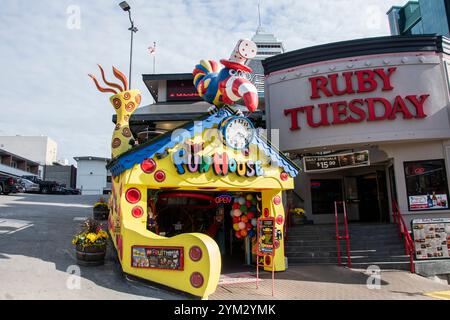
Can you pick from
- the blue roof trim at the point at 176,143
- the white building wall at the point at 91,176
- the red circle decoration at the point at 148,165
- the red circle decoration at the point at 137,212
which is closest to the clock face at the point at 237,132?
the blue roof trim at the point at 176,143

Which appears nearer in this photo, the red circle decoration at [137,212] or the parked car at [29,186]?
the red circle decoration at [137,212]

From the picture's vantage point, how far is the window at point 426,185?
12453 mm

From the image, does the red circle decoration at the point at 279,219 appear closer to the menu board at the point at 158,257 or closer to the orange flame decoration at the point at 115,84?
the menu board at the point at 158,257

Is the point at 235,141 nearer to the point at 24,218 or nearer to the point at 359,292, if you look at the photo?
the point at 359,292

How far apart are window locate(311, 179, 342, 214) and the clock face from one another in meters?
7.26

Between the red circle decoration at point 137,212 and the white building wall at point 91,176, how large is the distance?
126ft

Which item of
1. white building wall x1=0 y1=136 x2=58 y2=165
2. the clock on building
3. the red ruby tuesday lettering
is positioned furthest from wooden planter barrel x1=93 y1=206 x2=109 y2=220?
white building wall x1=0 y1=136 x2=58 y2=165

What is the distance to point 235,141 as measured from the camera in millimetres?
9438

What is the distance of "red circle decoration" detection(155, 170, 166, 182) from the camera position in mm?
8453

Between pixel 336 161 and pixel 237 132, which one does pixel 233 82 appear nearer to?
pixel 237 132

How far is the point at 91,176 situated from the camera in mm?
44625

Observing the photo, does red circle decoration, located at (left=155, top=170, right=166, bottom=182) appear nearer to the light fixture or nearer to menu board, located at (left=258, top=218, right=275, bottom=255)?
menu board, located at (left=258, top=218, right=275, bottom=255)

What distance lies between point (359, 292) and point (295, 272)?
217cm
